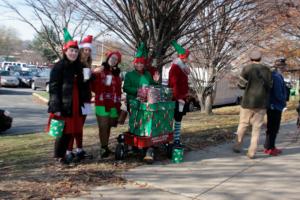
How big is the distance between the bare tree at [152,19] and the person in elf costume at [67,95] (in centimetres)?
150

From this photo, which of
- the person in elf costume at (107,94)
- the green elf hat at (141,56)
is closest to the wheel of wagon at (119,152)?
the person in elf costume at (107,94)

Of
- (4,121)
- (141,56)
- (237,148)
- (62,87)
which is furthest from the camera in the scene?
(4,121)

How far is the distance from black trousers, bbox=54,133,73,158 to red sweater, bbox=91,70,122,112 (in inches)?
27.5

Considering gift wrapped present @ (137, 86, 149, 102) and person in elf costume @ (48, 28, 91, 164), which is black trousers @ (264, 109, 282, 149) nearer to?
gift wrapped present @ (137, 86, 149, 102)

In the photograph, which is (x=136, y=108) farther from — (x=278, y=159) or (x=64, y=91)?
(x=278, y=159)

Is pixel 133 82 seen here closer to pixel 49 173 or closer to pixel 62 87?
pixel 62 87

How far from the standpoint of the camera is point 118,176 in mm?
5375

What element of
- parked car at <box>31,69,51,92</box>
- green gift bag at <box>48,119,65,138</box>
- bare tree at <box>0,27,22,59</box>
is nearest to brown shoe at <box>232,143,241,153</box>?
green gift bag at <box>48,119,65,138</box>

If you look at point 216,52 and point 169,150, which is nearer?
point 169,150

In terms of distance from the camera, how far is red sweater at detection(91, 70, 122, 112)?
611cm

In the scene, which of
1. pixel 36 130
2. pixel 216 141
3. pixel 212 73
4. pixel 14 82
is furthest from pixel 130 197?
pixel 14 82

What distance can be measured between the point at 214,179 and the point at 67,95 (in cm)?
218

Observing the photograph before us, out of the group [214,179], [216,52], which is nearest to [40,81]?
[216,52]

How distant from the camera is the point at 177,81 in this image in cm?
651
